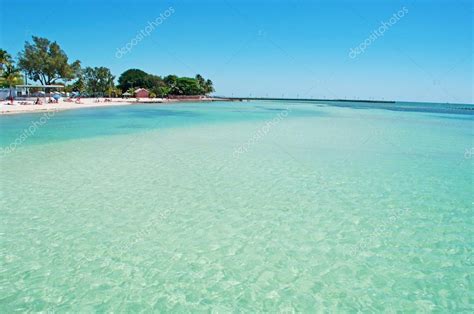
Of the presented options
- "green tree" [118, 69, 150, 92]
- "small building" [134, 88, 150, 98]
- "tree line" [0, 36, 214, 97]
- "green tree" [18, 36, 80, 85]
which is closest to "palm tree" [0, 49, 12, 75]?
"tree line" [0, 36, 214, 97]

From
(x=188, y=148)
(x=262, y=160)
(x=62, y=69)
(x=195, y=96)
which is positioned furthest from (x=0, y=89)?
(x=195, y=96)

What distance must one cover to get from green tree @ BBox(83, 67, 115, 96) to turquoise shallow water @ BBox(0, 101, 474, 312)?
68.5m

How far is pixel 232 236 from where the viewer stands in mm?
5551

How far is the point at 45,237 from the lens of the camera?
17.3 ft

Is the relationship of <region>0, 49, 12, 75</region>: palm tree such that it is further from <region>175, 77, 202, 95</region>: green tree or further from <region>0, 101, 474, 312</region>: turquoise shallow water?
<region>175, 77, 202, 95</region>: green tree

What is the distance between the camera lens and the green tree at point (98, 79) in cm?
7269

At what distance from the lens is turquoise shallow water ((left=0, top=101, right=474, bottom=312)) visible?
395 cm

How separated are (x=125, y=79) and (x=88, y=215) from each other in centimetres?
10172

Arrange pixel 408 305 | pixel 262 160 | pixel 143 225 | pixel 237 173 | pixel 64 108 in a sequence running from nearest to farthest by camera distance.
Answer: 1. pixel 408 305
2. pixel 143 225
3. pixel 237 173
4. pixel 262 160
5. pixel 64 108

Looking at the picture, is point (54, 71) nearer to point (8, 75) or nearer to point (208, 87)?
point (8, 75)

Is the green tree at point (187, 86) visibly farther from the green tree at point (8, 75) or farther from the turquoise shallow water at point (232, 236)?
the turquoise shallow water at point (232, 236)

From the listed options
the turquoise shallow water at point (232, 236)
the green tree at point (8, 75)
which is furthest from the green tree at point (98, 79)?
the turquoise shallow water at point (232, 236)

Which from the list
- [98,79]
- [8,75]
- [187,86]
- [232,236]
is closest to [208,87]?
[187,86]

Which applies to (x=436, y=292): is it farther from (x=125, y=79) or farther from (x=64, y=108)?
(x=125, y=79)
